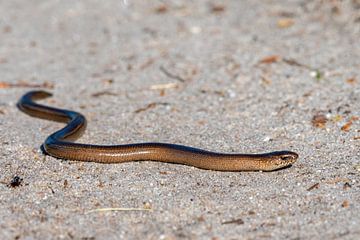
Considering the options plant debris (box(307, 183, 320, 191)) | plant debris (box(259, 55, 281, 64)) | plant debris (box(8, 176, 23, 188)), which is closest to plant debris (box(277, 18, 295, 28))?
plant debris (box(259, 55, 281, 64))

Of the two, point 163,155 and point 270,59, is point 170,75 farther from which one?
point 163,155

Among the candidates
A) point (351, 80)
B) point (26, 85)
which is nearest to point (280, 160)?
point (351, 80)

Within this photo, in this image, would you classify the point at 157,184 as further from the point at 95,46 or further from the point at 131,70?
the point at 95,46

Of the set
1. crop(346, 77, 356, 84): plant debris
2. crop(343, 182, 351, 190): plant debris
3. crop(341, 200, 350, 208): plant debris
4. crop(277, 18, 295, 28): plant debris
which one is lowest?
crop(346, 77, 356, 84): plant debris

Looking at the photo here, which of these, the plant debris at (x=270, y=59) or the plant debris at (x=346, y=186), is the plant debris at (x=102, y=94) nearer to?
the plant debris at (x=270, y=59)

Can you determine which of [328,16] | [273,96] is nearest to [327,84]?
[273,96]

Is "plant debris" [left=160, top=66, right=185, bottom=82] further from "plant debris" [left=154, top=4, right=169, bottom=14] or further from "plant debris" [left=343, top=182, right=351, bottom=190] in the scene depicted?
"plant debris" [left=343, top=182, right=351, bottom=190]

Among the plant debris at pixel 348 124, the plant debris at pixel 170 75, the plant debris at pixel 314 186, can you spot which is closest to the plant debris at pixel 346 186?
the plant debris at pixel 314 186
